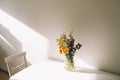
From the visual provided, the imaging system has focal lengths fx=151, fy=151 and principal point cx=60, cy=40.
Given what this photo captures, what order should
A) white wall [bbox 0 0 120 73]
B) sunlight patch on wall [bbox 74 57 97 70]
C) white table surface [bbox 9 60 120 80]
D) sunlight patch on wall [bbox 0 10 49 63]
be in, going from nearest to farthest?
white table surface [bbox 9 60 120 80], white wall [bbox 0 0 120 73], sunlight patch on wall [bbox 74 57 97 70], sunlight patch on wall [bbox 0 10 49 63]

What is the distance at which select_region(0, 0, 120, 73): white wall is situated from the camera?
5.93 feet

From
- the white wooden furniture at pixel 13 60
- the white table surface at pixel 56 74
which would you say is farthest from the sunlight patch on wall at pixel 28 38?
the white table surface at pixel 56 74

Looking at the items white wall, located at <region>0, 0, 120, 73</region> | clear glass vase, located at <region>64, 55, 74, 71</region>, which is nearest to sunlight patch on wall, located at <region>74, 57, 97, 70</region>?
white wall, located at <region>0, 0, 120, 73</region>

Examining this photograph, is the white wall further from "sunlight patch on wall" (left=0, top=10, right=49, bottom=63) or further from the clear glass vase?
the clear glass vase

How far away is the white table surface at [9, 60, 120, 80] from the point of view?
170cm

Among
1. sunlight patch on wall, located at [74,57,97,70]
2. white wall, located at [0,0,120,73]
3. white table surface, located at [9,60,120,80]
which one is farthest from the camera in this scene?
sunlight patch on wall, located at [74,57,97,70]

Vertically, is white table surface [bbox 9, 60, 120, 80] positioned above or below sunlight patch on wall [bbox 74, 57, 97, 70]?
below

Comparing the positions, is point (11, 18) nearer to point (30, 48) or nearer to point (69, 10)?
point (30, 48)

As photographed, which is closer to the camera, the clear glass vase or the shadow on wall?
the clear glass vase

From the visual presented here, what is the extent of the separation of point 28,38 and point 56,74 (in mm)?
1015

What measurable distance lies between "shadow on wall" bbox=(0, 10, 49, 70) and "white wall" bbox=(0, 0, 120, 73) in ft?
0.47

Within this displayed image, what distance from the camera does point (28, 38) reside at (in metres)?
2.56

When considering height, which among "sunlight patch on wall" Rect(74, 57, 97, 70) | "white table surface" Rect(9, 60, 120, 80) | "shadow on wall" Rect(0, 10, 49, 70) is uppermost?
"shadow on wall" Rect(0, 10, 49, 70)

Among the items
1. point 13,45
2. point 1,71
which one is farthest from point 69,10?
point 1,71
